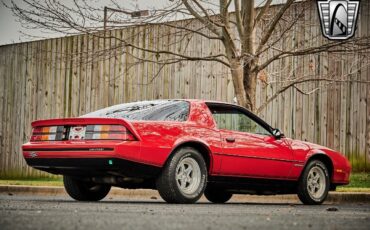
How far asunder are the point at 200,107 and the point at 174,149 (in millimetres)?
860

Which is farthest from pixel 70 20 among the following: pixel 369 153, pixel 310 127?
pixel 369 153

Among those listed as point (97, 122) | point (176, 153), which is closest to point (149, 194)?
point (176, 153)

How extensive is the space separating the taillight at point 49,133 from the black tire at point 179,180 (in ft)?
4.04

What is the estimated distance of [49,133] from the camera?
8.30 meters

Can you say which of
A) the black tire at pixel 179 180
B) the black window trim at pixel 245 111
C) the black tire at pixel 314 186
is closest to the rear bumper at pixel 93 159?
the black tire at pixel 179 180

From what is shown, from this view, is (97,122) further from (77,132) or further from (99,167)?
(99,167)

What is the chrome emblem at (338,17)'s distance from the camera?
12054mm

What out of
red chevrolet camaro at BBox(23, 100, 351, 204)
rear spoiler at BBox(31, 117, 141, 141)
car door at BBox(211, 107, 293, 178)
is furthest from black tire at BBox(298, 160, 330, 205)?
rear spoiler at BBox(31, 117, 141, 141)

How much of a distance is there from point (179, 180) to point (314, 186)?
2398 mm

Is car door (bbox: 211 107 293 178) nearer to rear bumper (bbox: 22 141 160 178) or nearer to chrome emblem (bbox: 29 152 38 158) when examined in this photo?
rear bumper (bbox: 22 141 160 178)

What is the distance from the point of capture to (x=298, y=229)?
16.5ft

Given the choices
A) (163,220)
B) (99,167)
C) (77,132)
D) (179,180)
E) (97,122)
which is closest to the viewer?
(163,220)

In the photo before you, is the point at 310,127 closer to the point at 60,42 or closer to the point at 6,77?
the point at 60,42

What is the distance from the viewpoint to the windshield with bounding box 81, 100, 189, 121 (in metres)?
8.26
